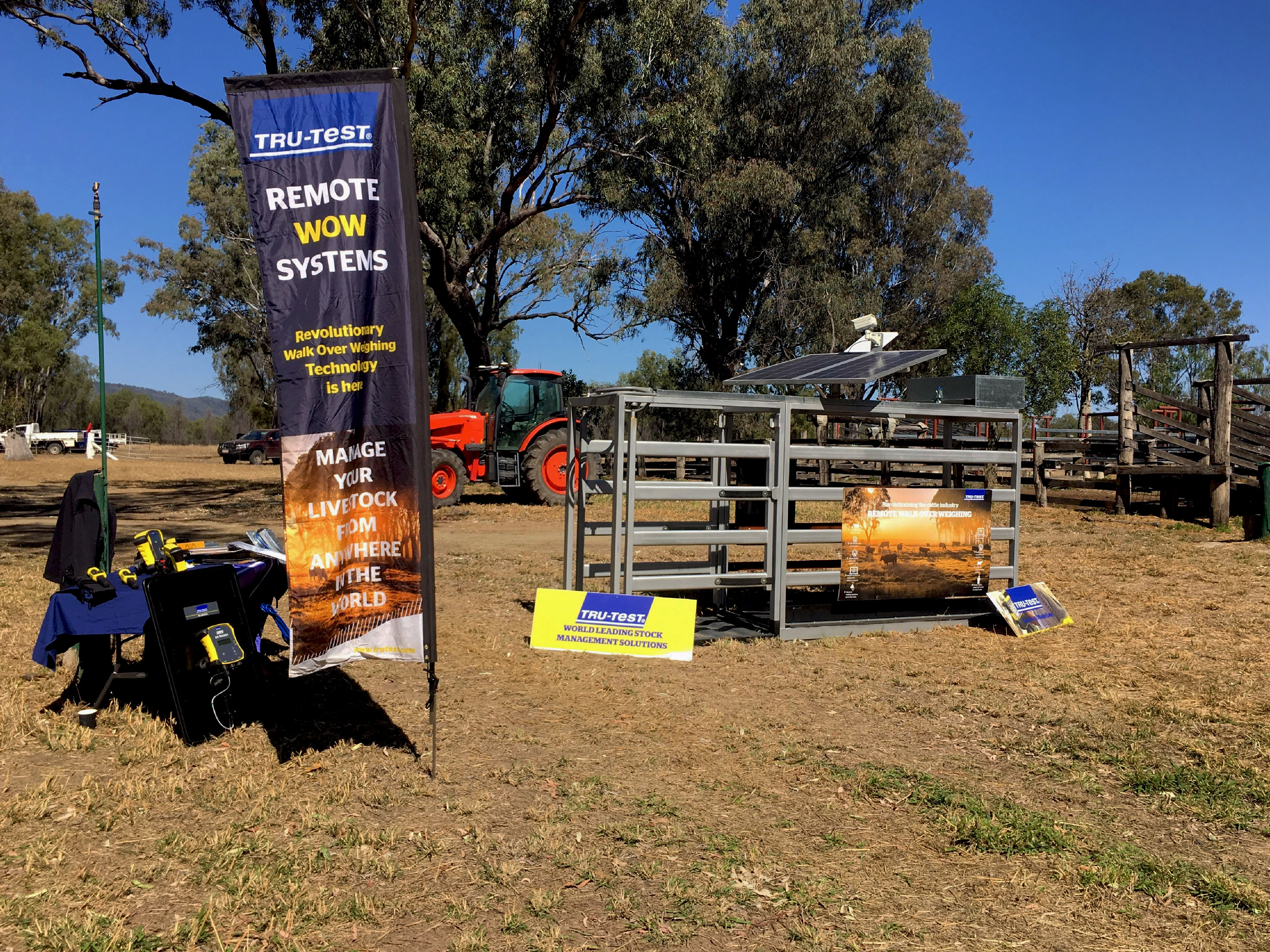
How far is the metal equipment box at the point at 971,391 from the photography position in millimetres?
7812

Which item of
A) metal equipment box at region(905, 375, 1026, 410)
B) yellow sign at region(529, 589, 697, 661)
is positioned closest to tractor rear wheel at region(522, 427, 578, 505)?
metal equipment box at region(905, 375, 1026, 410)

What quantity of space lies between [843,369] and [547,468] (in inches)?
445

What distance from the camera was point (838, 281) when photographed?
31734 mm

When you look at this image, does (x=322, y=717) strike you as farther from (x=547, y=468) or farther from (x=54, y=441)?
(x=54, y=441)

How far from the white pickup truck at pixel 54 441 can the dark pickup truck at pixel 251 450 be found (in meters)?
10.4

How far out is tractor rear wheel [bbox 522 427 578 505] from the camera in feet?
59.3

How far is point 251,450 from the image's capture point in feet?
142

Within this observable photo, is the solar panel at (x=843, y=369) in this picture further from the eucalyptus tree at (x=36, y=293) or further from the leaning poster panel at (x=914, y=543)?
the eucalyptus tree at (x=36, y=293)

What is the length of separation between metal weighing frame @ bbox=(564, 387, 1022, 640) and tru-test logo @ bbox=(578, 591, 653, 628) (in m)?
0.22

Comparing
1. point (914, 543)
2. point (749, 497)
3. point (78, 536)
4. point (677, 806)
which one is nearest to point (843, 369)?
point (749, 497)

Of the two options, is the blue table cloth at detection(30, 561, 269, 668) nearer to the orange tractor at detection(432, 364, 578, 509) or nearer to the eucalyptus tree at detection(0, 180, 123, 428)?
the orange tractor at detection(432, 364, 578, 509)

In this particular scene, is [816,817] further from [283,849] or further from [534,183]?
[534,183]

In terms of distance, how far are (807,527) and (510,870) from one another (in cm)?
538

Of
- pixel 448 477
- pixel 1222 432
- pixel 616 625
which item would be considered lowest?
pixel 616 625
